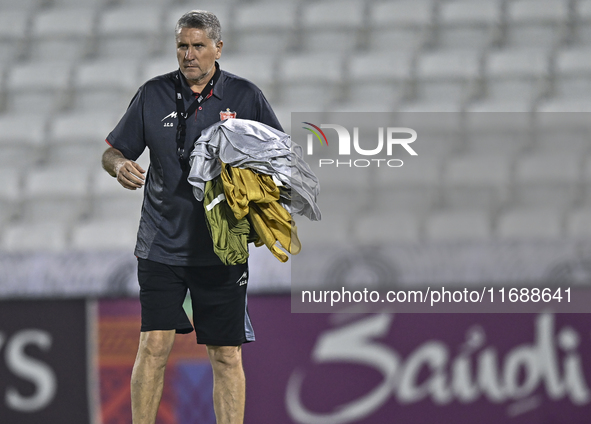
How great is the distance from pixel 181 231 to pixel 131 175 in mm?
262

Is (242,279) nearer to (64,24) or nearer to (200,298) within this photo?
(200,298)

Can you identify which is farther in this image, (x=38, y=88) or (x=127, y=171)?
(x=38, y=88)

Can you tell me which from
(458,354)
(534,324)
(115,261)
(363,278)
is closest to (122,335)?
(115,261)

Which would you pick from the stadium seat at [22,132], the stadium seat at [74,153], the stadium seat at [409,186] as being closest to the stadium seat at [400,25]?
the stadium seat at [409,186]

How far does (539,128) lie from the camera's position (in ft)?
13.3

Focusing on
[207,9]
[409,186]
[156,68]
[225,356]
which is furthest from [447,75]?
[225,356]

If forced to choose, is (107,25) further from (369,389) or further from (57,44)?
(369,389)

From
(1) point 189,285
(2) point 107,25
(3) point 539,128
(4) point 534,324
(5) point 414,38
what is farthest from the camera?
(2) point 107,25

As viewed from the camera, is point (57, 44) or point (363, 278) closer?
point (363, 278)

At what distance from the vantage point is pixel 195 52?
203 centimetres

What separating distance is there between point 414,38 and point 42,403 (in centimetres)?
318

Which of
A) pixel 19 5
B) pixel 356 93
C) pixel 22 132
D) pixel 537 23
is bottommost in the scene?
pixel 22 132

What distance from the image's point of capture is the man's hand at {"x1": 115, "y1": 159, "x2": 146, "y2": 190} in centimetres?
191

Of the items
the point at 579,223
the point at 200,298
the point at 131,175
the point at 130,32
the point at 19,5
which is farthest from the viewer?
the point at 19,5
